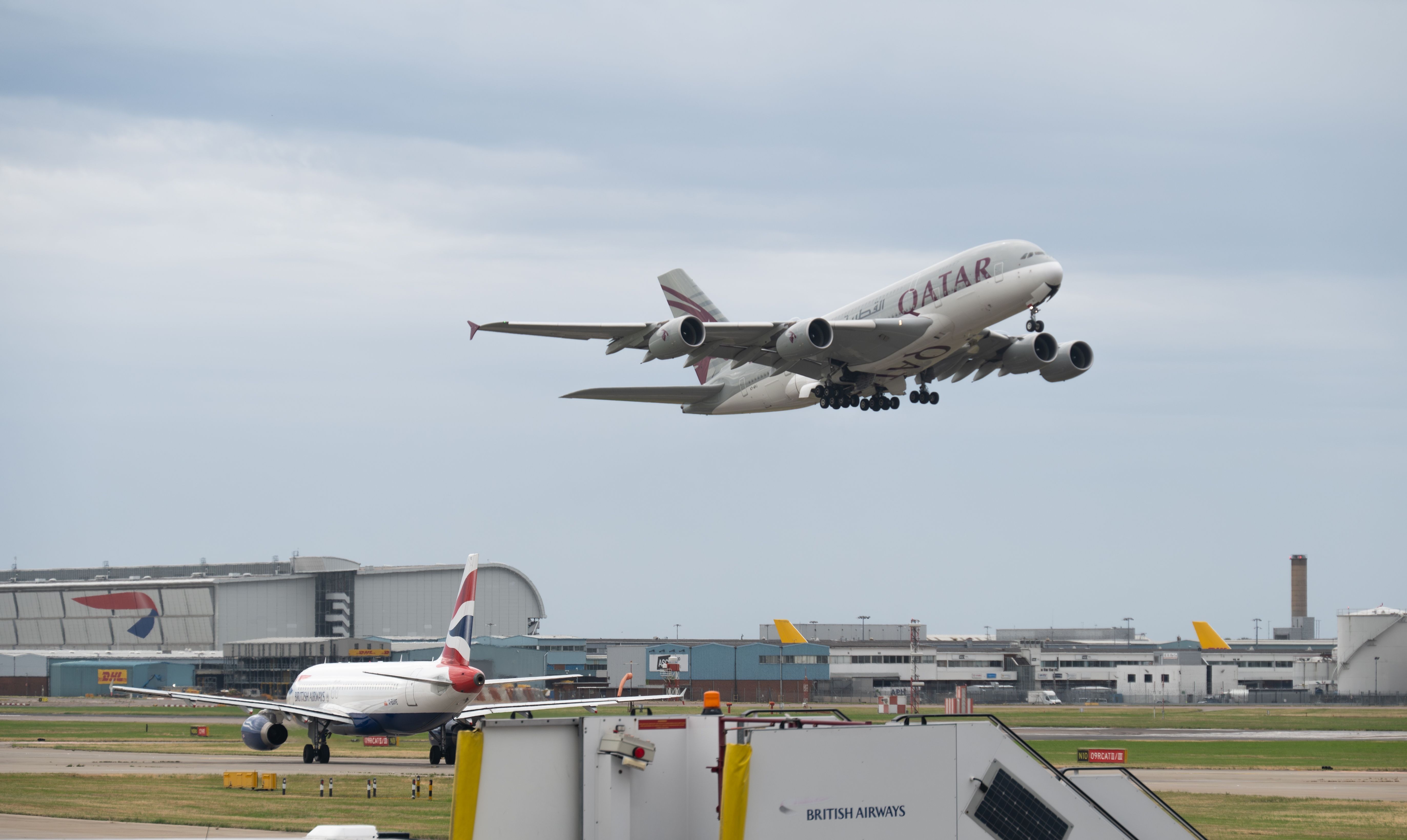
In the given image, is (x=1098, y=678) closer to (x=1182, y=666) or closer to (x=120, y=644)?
(x=1182, y=666)

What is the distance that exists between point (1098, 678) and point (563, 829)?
14353cm

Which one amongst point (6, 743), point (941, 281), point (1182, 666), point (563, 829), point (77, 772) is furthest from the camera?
point (1182, 666)

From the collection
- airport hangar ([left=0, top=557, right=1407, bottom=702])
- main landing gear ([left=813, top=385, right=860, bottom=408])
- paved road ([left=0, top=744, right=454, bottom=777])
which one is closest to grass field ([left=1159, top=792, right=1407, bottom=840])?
main landing gear ([left=813, top=385, right=860, bottom=408])

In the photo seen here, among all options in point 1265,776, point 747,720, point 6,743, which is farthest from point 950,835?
point 6,743

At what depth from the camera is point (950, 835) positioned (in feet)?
36.7

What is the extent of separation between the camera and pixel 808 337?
140 ft

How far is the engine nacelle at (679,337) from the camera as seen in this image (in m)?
41.6

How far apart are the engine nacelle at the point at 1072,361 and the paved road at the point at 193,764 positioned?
24.5 metres

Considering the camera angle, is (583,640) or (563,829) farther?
(583,640)

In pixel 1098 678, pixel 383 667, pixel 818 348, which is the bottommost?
pixel 1098 678

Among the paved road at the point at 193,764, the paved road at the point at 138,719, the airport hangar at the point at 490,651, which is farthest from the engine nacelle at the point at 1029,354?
the airport hangar at the point at 490,651

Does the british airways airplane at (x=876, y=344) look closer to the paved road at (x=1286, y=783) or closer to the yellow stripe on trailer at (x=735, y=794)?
the paved road at (x=1286, y=783)

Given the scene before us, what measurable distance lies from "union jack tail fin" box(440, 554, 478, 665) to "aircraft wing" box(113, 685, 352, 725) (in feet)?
14.3

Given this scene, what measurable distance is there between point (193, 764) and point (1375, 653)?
11848 cm
